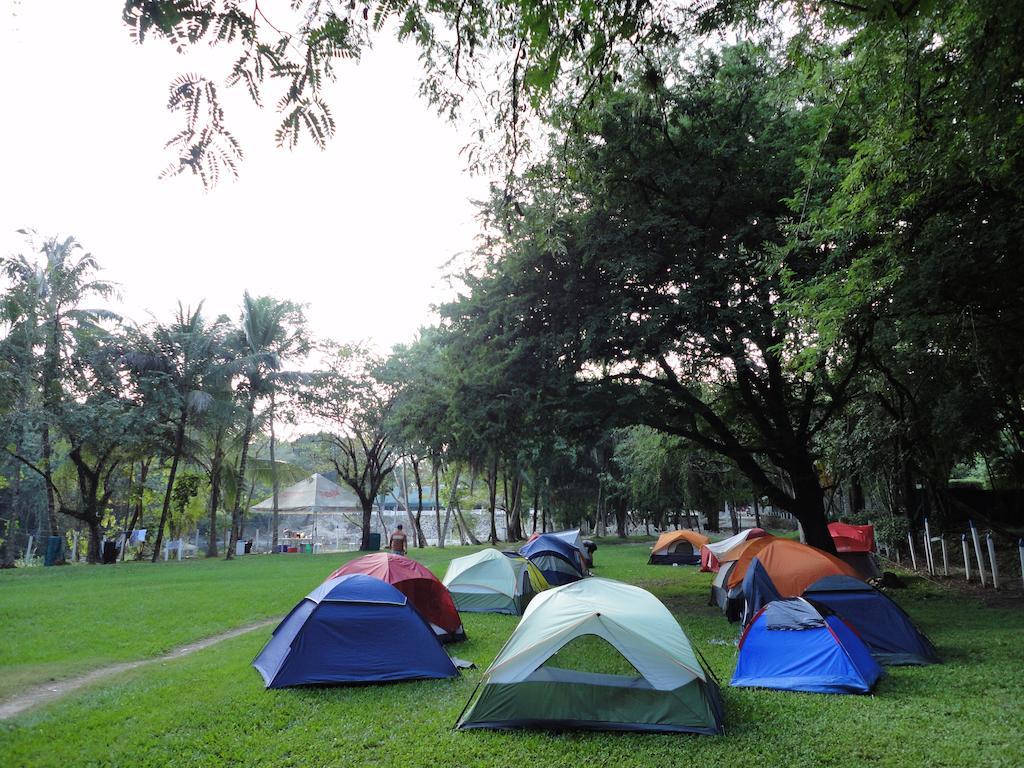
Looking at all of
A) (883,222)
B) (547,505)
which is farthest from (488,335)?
(547,505)

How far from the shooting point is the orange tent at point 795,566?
9.68m

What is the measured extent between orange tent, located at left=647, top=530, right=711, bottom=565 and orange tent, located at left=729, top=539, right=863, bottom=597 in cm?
1412

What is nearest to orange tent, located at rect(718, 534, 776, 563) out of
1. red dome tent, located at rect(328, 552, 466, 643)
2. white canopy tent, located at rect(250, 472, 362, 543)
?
red dome tent, located at rect(328, 552, 466, 643)

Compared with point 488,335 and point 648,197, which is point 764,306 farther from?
point 488,335

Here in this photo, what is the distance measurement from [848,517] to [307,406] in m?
22.6

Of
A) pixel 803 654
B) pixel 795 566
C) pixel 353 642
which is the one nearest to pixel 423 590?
pixel 353 642

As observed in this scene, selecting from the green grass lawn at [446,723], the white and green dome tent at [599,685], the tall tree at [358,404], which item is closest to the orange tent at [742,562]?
the green grass lawn at [446,723]

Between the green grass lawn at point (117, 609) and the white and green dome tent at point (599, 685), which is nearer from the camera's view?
the white and green dome tent at point (599, 685)

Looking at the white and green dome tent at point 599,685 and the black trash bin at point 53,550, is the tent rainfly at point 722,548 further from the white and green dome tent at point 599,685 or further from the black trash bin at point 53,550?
the black trash bin at point 53,550

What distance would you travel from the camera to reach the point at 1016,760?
5.11 metres

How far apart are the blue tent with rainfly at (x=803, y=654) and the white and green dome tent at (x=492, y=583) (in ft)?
20.7

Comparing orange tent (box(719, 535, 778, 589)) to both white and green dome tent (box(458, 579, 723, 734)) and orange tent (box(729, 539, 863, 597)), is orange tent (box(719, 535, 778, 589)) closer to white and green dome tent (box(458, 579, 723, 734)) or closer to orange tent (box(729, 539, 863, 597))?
orange tent (box(729, 539, 863, 597))

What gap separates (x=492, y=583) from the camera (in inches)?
529

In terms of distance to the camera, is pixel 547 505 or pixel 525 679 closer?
pixel 525 679
